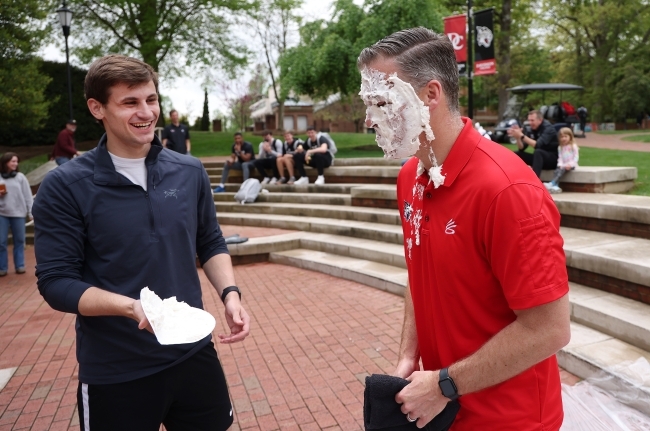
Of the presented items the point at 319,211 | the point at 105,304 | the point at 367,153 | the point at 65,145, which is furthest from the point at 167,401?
the point at 367,153

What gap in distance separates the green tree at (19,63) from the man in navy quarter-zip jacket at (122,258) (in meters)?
16.0

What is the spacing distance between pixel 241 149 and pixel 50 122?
14.4m

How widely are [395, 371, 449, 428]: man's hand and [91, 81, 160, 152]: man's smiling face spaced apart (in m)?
1.38

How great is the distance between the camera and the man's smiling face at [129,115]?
1963 mm

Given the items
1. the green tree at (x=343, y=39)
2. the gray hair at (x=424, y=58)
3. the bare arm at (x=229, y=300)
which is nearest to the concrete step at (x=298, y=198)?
the green tree at (x=343, y=39)

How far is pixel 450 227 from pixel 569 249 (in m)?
4.75

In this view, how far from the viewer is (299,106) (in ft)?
189

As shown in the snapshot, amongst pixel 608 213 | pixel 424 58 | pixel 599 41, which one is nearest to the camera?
pixel 424 58


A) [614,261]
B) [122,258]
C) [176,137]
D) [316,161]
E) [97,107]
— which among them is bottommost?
[614,261]

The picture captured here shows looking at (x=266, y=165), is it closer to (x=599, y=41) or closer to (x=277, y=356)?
(x=277, y=356)

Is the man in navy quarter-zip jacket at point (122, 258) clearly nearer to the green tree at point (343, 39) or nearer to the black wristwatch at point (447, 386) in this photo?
the black wristwatch at point (447, 386)

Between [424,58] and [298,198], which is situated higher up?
[424,58]

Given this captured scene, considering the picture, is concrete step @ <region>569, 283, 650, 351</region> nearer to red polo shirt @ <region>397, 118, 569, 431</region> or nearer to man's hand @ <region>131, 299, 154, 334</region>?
red polo shirt @ <region>397, 118, 569, 431</region>

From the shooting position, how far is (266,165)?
46.1 feet
